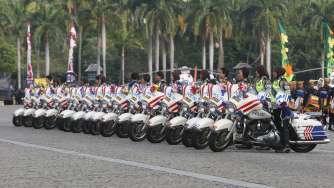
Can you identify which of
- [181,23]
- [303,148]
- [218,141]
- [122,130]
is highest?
[181,23]

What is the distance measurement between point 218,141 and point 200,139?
0.70m

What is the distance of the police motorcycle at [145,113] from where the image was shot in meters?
21.1

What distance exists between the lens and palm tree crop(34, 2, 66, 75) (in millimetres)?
80562

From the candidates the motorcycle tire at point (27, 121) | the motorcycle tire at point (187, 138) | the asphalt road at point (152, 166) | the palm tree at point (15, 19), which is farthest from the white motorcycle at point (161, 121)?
the palm tree at point (15, 19)

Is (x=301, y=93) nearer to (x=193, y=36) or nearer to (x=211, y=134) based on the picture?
(x=211, y=134)

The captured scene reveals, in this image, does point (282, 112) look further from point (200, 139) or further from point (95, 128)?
point (95, 128)

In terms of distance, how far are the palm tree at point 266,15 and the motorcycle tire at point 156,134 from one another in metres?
58.5

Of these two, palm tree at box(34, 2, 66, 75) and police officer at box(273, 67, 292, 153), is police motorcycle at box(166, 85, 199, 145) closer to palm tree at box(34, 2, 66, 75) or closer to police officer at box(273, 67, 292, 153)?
police officer at box(273, 67, 292, 153)

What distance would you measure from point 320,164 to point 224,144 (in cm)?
293

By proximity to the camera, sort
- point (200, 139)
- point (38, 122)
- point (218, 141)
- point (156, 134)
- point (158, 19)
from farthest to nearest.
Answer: point (158, 19) → point (38, 122) → point (156, 134) → point (200, 139) → point (218, 141)

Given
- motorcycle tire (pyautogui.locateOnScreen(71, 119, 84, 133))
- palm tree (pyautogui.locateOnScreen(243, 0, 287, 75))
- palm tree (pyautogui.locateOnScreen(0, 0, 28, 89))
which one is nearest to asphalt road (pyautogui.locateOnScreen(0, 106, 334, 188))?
motorcycle tire (pyautogui.locateOnScreen(71, 119, 84, 133))

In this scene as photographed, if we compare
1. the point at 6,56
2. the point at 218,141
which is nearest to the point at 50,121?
the point at 218,141

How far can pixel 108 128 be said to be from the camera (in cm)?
2330

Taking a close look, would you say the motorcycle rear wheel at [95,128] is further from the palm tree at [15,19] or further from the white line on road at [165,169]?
the palm tree at [15,19]
